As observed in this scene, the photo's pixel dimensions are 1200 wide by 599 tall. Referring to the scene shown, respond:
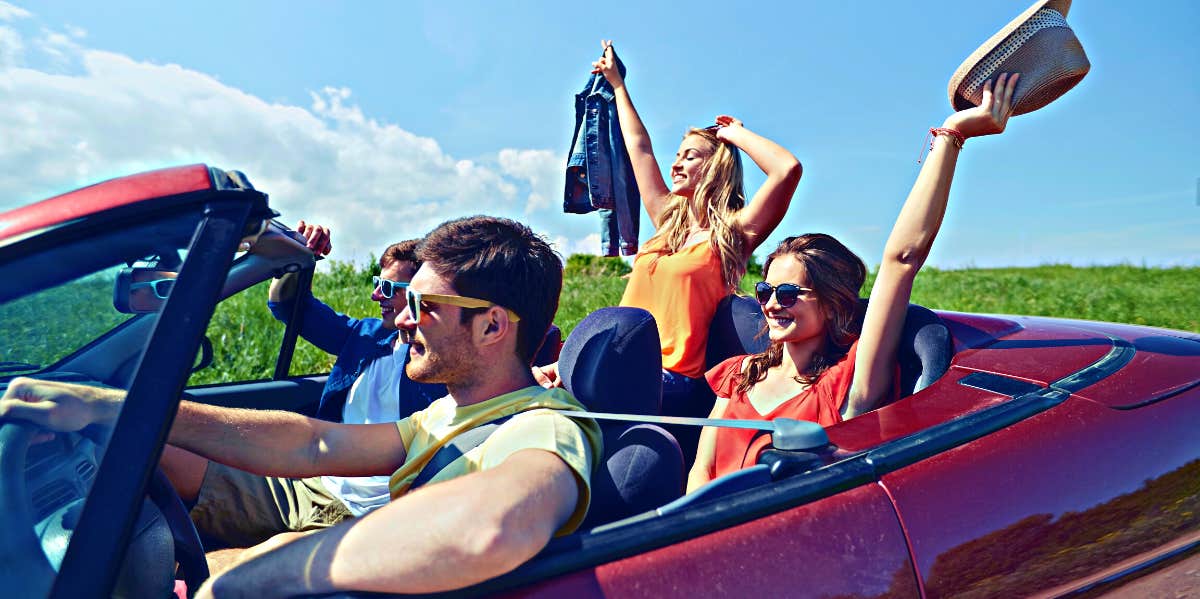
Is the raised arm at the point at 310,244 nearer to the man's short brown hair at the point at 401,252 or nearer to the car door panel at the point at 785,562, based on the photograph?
the man's short brown hair at the point at 401,252

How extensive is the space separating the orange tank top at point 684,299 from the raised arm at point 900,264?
89cm

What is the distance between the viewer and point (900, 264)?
2.04 meters

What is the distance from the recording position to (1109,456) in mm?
1482

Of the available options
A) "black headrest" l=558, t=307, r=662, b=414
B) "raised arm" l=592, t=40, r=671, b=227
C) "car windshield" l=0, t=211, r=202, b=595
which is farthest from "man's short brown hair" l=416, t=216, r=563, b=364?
"raised arm" l=592, t=40, r=671, b=227

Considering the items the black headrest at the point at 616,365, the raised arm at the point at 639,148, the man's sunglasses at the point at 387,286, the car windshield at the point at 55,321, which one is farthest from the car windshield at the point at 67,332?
the raised arm at the point at 639,148

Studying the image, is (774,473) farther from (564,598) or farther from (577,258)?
(577,258)

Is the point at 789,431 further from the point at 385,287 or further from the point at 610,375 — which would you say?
the point at 385,287

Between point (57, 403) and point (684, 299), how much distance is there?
2.09m

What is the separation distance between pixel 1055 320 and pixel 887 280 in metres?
0.72

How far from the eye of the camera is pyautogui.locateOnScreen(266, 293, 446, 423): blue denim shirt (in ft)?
8.50

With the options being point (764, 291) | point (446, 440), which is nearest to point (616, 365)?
point (446, 440)

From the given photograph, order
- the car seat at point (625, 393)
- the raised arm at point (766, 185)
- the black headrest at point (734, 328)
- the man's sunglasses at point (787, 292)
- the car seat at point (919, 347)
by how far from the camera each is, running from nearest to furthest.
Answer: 1. the car seat at point (625, 393)
2. the car seat at point (919, 347)
3. the man's sunglasses at point (787, 292)
4. the black headrest at point (734, 328)
5. the raised arm at point (766, 185)

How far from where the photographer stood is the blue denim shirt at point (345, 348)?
8.50 feet

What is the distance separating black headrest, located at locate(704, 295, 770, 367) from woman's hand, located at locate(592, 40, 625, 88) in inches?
52.8
